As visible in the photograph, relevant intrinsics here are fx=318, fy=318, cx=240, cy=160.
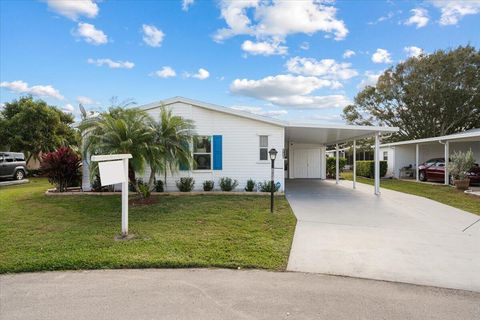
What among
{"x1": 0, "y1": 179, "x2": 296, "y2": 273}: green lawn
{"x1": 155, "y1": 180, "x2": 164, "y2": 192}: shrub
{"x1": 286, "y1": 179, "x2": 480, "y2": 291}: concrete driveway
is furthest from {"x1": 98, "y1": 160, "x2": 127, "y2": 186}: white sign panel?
{"x1": 155, "y1": 180, "x2": 164, "y2": 192}: shrub

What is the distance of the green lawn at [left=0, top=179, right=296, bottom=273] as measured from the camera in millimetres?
4449

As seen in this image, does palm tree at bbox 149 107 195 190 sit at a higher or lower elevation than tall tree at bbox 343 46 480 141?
lower

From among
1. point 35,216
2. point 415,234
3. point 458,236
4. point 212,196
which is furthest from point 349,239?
point 35,216

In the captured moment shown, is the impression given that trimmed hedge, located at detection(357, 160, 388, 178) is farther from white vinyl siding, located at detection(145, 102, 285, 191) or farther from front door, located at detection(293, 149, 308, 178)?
white vinyl siding, located at detection(145, 102, 285, 191)

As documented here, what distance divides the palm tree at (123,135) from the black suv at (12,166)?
469 inches

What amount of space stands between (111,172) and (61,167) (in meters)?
7.21

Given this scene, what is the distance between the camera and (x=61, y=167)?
11.3m

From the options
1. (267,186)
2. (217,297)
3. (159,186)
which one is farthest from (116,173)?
(267,186)

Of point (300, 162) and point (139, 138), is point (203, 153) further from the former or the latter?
point (300, 162)

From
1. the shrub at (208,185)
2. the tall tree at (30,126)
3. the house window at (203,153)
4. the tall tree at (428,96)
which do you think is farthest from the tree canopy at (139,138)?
the tall tree at (428,96)

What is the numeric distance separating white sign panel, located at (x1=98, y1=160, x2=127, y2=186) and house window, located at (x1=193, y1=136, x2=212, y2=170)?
6111 mm

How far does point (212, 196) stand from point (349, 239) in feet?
18.4

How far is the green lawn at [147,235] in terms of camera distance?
4.45 m

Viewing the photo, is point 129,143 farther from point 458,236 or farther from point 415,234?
point 458,236
